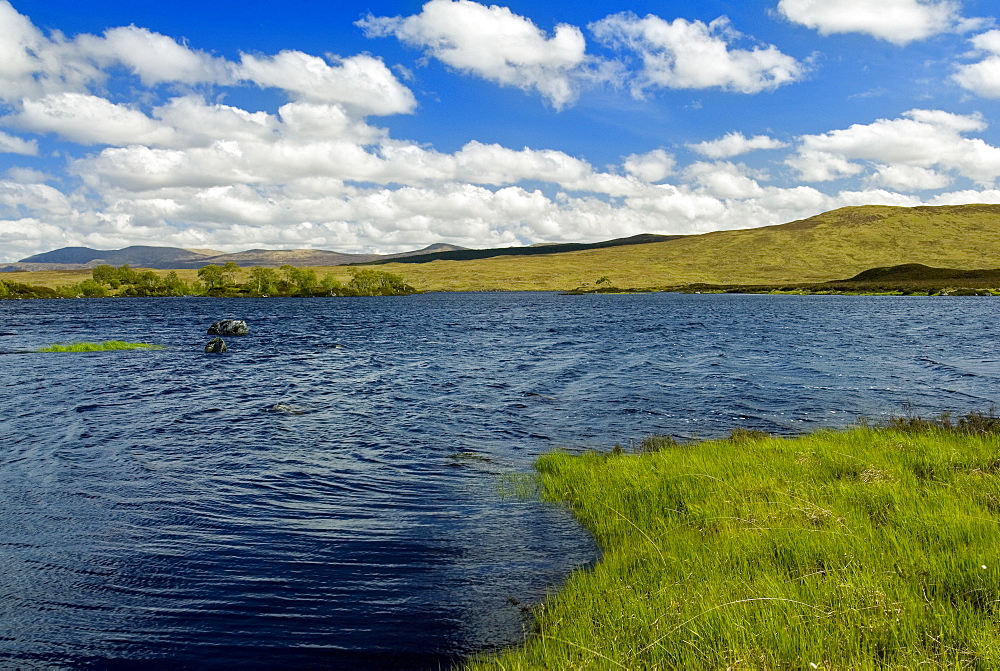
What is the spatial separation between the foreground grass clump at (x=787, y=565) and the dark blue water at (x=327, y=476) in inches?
46.4

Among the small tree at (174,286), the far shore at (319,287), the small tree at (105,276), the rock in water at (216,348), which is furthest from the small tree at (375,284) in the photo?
the rock in water at (216,348)

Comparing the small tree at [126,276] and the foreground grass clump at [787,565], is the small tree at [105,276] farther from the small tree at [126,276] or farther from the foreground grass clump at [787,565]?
the foreground grass clump at [787,565]

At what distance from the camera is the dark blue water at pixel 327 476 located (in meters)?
8.09

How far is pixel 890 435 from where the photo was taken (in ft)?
50.4

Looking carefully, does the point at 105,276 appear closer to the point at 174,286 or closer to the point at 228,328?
the point at 174,286

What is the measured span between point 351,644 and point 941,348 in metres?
44.2

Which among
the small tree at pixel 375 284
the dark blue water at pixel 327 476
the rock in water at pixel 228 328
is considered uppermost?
the small tree at pixel 375 284

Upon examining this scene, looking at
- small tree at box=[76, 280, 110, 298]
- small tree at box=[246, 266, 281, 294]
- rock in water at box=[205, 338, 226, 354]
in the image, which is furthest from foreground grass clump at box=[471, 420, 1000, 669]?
small tree at box=[76, 280, 110, 298]

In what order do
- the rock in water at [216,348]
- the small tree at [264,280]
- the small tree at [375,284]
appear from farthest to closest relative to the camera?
1. the small tree at [375,284]
2. the small tree at [264,280]
3. the rock in water at [216,348]

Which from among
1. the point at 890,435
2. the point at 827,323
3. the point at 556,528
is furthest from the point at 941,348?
the point at 556,528

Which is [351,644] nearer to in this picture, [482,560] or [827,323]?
[482,560]

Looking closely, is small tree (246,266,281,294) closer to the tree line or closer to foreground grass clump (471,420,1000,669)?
the tree line

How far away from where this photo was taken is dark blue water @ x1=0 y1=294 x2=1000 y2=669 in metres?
8.09

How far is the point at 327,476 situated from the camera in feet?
49.2
